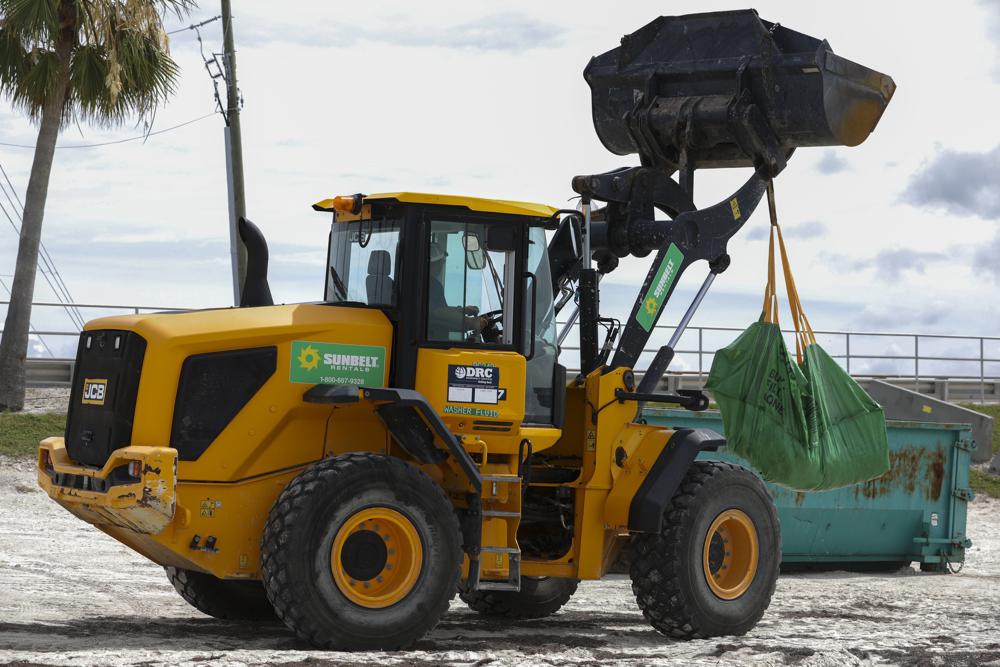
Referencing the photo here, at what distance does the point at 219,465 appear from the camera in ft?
28.9

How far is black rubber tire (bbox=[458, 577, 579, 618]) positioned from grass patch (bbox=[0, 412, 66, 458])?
1186 cm

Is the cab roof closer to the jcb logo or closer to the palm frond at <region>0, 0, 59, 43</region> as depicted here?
the jcb logo

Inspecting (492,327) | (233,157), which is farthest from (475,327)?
(233,157)

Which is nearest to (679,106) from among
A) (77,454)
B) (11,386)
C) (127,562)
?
(77,454)

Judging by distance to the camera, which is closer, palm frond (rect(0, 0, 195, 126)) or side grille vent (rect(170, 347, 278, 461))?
side grille vent (rect(170, 347, 278, 461))

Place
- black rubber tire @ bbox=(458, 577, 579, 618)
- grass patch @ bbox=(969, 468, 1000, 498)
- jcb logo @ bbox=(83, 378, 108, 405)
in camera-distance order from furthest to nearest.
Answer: grass patch @ bbox=(969, 468, 1000, 498), black rubber tire @ bbox=(458, 577, 579, 618), jcb logo @ bbox=(83, 378, 108, 405)

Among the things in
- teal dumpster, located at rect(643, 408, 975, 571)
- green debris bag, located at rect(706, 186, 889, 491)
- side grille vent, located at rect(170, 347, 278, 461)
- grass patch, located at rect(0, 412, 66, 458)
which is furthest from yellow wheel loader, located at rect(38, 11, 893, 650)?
grass patch, located at rect(0, 412, 66, 458)


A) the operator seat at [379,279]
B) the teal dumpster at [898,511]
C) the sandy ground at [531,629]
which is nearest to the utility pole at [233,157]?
the sandy ground at [531,629]

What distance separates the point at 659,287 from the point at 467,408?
200 cm

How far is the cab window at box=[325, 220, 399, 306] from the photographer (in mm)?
9547

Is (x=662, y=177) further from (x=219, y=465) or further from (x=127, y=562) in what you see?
(x=127, y=562)

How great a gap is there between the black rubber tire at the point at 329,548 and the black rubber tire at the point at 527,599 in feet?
8.14

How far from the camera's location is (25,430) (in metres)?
22.7

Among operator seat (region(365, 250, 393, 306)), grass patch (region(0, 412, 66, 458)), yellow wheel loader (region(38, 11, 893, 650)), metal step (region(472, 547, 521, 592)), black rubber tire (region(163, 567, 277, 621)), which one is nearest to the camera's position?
yellow wheel loader (region(38, 11, 893, 650))
